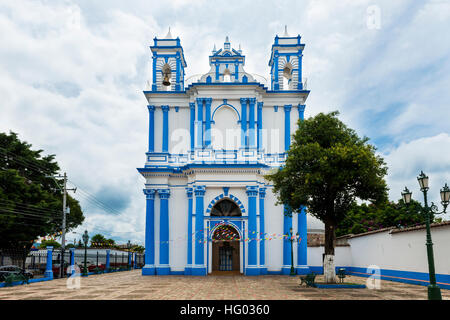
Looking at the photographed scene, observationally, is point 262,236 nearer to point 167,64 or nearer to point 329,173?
point 329,173

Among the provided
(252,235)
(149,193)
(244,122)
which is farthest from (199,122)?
(252,235)

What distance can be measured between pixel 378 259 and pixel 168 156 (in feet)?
53.5

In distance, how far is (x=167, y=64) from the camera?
33219 millimetres

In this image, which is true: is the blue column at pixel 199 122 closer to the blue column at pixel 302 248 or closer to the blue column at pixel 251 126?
the blue column at pixel 251 126

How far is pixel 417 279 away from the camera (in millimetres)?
20766

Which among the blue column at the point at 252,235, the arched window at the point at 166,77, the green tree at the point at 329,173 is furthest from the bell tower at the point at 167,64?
the green tree at the point at 329,173

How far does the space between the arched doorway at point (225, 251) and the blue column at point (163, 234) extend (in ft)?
11.2

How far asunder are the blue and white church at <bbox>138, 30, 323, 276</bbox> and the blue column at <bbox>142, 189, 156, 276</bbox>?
2.8 inches

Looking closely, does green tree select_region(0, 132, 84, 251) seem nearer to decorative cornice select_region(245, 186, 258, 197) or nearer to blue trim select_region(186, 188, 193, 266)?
blue trim select_region(186, 188, 193, 266)

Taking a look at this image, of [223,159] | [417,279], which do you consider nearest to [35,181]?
[223,159]

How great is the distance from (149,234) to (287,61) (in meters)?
17.7

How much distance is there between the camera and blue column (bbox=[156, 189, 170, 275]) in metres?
28.7

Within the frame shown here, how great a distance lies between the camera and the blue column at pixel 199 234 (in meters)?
27.3

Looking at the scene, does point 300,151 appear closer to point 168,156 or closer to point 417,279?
point 417,279
